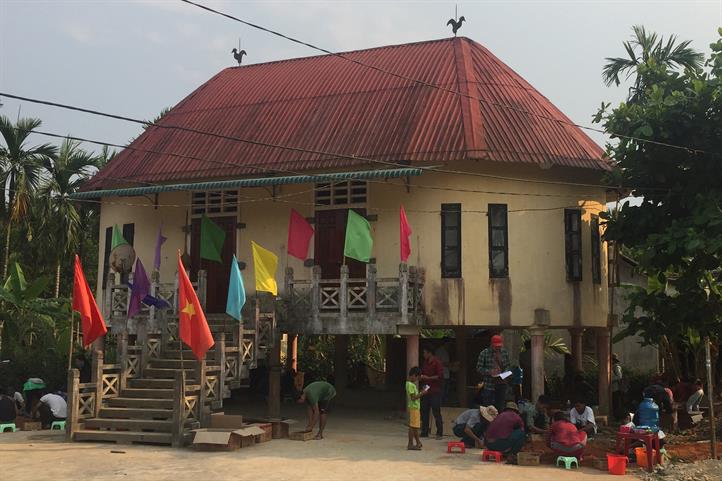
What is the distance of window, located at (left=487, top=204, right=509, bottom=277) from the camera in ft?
57.7

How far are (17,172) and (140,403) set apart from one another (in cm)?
1652

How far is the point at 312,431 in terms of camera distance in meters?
15.1

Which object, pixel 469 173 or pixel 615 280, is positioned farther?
pixel 615 280

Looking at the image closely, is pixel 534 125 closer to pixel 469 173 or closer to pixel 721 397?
pixel 469 173

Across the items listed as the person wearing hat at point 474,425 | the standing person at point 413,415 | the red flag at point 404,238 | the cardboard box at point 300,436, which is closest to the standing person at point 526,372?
the red flag at point 404,238

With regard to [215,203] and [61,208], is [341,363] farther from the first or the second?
[61,208]

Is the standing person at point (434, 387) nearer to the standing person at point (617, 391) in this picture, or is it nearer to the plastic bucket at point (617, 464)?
the plastic bucket at point (617, 464)

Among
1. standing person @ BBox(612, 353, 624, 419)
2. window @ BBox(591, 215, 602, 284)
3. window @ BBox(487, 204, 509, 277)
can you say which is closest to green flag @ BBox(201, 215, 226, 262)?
window @ BBox(487, 204, 509, 277)

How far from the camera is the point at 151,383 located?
15461 millimetres

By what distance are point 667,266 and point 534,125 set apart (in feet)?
17.0

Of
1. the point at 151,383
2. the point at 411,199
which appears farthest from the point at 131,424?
the point at 411,199

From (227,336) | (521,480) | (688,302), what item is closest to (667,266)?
(688,302)

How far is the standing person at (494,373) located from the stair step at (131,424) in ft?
19.4

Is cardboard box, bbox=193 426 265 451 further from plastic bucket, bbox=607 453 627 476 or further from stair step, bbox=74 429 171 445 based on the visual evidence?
plastic bucket, bbox=607 453 627 476
